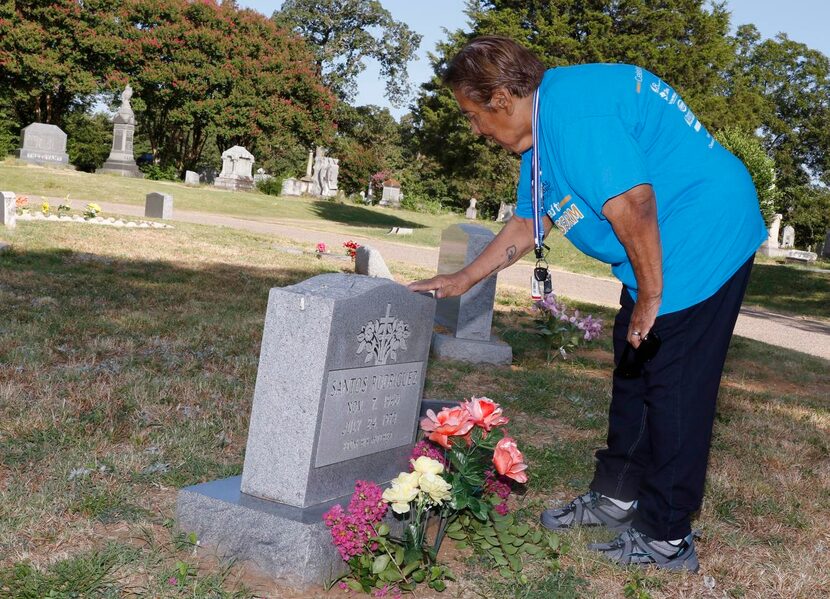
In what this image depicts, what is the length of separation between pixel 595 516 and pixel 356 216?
27669 mm

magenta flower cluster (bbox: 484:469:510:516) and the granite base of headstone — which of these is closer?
the granite base of headstone

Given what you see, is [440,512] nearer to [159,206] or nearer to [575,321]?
[575,321]

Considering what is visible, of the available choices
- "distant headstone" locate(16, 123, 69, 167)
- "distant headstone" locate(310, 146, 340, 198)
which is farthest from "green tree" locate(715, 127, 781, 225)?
"distant headstone" locate(16, 123, 69, 167)

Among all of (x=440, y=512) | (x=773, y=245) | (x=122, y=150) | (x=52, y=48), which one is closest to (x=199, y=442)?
(x=440, y=512)

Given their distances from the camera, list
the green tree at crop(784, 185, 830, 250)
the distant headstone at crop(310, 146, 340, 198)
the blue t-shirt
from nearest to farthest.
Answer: the blue t-shirt < the distant headstone at crop(310, 146, 340, 198) < the green tree at crop(784, 185, 830, 250)

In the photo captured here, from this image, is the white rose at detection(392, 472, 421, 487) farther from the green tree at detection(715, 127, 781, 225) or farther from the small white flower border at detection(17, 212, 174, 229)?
the green tree at detection(715, 127, 781, 225)

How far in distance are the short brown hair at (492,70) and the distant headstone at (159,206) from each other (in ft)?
51.8

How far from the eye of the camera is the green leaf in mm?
2881

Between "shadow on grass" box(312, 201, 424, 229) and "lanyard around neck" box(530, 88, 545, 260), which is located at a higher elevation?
"lanyard around neck" box(530, 88, 545, 260)

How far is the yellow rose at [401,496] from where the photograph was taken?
3010 millimetres

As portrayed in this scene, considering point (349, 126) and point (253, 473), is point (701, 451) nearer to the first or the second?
point (253, 473)

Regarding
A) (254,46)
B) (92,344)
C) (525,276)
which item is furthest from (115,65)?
(92,344)

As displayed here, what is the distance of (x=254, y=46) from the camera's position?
1587 inches

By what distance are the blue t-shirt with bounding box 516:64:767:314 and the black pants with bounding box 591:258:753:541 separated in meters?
0.07
